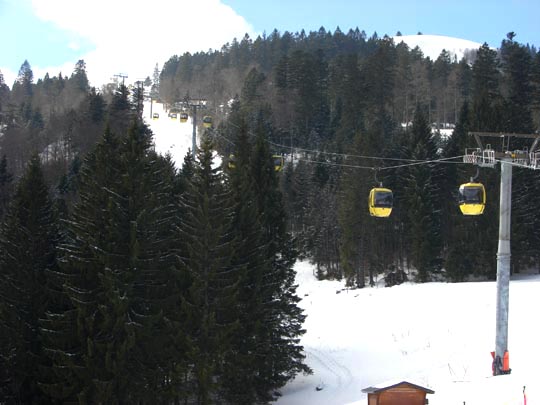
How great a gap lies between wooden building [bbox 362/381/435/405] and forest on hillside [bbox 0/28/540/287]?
12.4 metres

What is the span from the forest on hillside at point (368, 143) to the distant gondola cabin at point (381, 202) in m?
1.64

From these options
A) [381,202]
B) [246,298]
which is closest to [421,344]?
[246,298]

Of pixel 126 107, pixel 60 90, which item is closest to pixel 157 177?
pixel 126 107

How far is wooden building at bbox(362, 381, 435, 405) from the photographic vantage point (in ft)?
36.9

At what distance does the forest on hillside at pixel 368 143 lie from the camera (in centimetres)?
4712

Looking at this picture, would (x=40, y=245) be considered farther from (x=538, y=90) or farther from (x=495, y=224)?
(x=538, y=90)

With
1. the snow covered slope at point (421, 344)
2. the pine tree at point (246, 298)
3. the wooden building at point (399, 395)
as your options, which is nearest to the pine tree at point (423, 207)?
the snow covered slope at point (421, 344)

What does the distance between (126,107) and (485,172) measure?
139ft

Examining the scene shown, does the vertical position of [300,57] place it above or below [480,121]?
above

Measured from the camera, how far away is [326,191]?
208ft

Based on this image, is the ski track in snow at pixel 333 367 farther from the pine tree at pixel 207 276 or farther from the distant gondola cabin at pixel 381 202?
the distant gondola cabin at pixel 381 202

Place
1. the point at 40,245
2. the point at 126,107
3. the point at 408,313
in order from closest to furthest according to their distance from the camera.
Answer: the point at 40,245
the point at 408,313
the point at 126,107

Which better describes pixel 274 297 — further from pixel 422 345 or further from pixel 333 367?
pixel 422 345

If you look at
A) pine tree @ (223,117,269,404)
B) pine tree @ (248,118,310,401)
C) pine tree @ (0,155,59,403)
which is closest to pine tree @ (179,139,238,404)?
pine tree @ (223,117,269,404)
